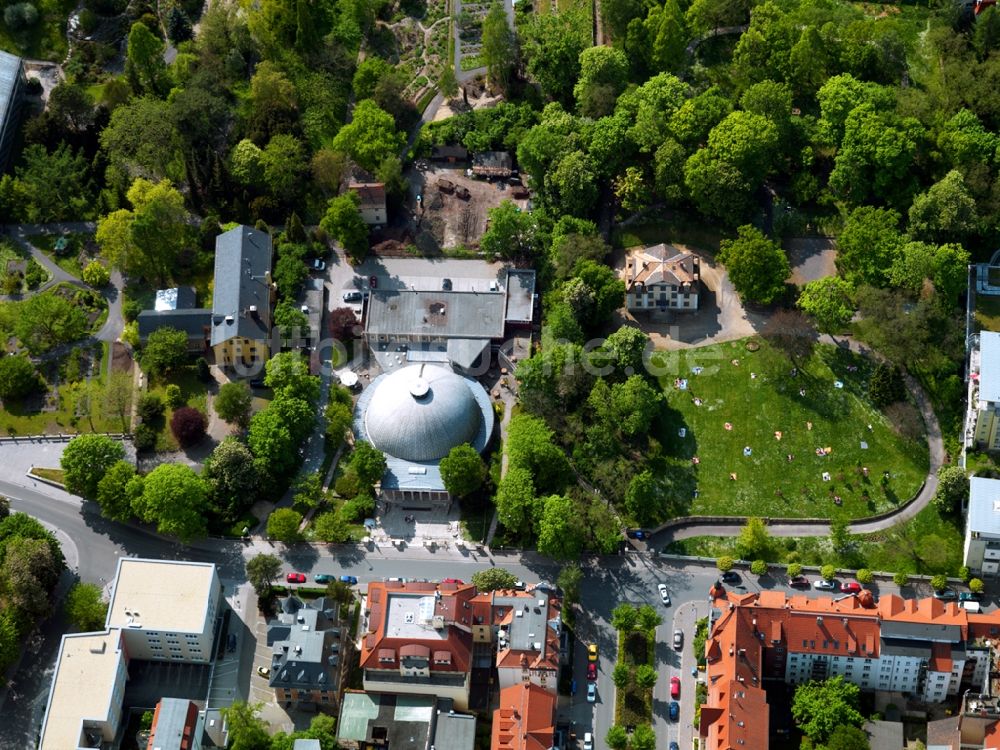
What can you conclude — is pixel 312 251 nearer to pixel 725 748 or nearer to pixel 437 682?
pixel 437 682

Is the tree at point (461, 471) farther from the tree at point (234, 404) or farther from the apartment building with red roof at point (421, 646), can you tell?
the tree at point (234, 404)

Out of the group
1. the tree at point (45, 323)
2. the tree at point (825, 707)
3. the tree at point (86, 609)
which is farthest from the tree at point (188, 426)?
the tree at point (825, 707)

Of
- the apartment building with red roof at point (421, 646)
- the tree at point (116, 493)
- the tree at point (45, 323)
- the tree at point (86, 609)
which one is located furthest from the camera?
the tree at point (45, 323)

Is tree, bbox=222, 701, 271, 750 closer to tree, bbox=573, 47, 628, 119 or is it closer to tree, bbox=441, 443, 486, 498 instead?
tree, bbox=441, 443, 486, 498

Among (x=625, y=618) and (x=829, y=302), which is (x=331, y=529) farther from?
(x=829, y=302)

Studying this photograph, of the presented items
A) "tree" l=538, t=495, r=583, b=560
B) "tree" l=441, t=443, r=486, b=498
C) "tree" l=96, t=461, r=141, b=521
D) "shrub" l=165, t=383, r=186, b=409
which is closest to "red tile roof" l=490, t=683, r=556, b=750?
"tree" l=538, t=495, r=583, b=560
